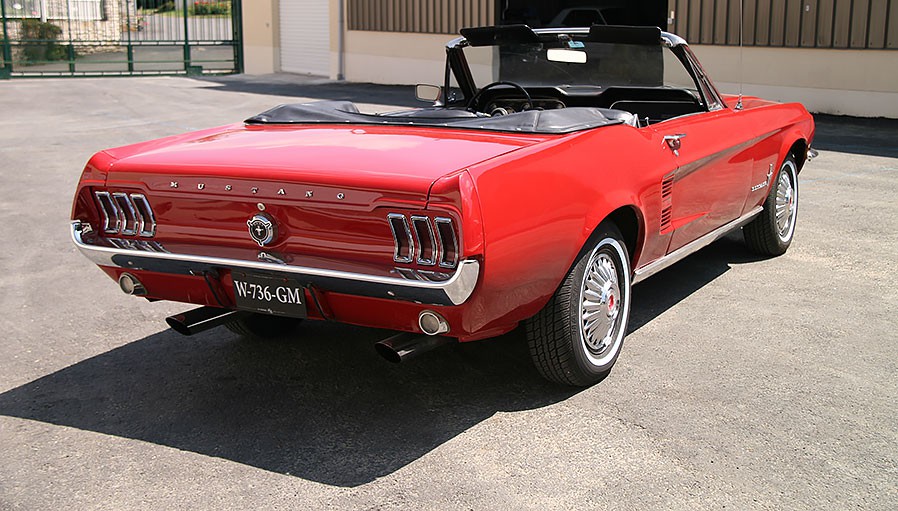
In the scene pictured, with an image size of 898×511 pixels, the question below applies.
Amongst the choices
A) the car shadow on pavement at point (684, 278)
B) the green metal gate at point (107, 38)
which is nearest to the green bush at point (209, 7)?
the green metal gate at point (107, 38)

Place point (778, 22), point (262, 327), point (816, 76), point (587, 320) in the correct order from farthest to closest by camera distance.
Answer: point (778, 22)
point (816, 76)
point (262, 327)
point (587, 320)

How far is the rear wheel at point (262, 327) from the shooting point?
4.67 metres

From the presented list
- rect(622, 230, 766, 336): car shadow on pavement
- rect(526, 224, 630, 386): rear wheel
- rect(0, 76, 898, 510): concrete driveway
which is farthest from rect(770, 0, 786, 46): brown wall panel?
rect(526, 224, 630, 386): rear wheel

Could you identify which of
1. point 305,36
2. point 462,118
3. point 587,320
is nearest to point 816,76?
point 462,118

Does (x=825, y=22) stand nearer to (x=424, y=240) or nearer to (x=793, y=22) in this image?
(x=793, y=22)

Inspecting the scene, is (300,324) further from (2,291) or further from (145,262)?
(2,291)

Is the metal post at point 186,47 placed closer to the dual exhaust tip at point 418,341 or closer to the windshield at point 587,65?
the windshield at point 587,65

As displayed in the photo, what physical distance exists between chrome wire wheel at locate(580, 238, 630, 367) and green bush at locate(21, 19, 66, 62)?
24.2 m

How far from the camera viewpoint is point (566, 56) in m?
5.45

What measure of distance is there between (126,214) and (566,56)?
2.63 m

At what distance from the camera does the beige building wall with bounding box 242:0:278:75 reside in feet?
89.3

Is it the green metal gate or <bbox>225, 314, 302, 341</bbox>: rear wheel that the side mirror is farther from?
the green metal gate

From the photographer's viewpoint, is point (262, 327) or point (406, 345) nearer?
point (406, 345)

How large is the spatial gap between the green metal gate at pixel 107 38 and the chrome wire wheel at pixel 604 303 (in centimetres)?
2375
